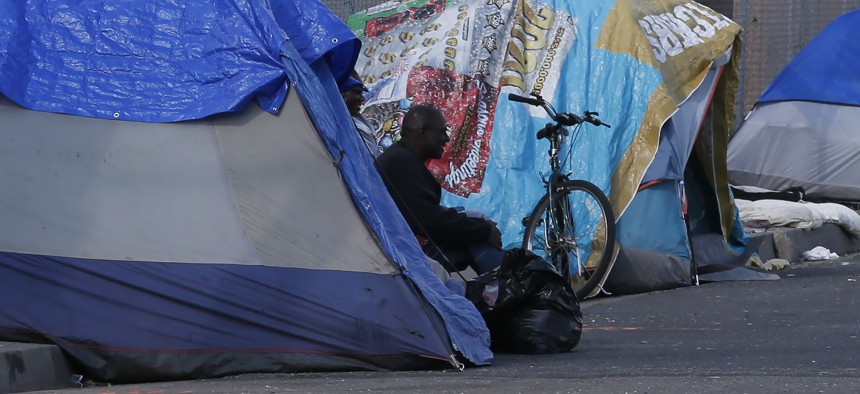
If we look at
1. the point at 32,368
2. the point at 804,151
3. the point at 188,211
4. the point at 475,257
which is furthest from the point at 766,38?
the point at 32,368

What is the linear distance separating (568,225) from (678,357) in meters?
2.64

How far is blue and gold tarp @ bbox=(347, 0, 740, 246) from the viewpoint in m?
9.35

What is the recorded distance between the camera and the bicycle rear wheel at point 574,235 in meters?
8.86

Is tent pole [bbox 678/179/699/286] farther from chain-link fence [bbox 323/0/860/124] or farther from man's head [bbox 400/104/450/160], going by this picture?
chain-link fence [bbox 323/0/860/124]

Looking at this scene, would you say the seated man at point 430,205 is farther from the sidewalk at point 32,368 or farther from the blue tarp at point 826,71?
the blue tarp at point 826,71

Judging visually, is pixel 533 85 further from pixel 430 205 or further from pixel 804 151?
pixel 804 151

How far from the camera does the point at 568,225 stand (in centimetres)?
893

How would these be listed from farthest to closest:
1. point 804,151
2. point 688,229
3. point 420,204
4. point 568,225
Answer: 1. point 804,151
2. point 688,229
3. point 568,225
4. point 420,204

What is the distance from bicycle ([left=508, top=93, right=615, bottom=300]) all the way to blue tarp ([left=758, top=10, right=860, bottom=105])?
572 centimetres

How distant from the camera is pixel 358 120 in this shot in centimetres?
884

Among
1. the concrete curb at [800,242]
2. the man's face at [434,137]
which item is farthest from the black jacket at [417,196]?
the concrete curb at [800,242]

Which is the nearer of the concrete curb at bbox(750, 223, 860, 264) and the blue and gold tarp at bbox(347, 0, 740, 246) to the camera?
the blue and gold tarp at bbox(347, 0, 740, 246)

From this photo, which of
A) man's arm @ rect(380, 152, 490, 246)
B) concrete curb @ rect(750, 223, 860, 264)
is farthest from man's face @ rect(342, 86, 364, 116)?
concrete curb @ rect(750, 223, 860, 264)

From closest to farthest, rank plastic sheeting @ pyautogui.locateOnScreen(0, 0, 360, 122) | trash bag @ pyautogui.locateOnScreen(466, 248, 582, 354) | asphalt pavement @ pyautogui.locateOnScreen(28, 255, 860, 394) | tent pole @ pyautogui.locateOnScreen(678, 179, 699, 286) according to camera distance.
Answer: asphalt pavement @ pyautogui.locateOnScreen(28, 255, 860, 394)
plastic sheeting @ pyautogui.locateOnScreen(0, 0, 360, 122)
trash bag @ pyautogui.locateOnScreen(466, 248, 582, 354)
tent pole @ pyautogui.locateOnScreen(678, 179, 699, 286)
